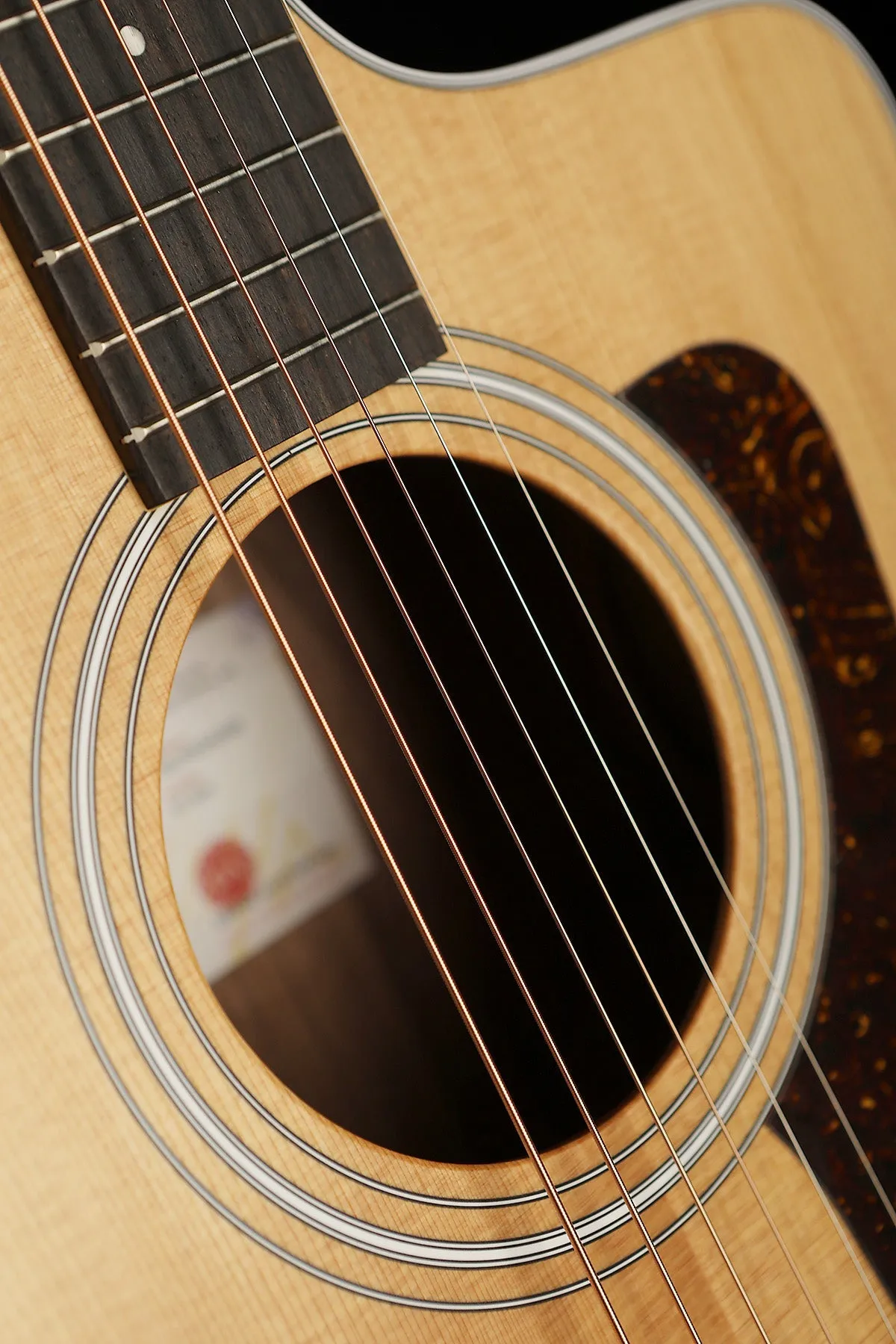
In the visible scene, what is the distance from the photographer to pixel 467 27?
54 cm

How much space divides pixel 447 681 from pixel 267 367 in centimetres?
19

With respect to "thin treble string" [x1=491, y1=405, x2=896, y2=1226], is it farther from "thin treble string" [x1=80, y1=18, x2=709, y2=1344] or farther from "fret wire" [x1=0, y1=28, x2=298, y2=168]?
"fret wire" [x1=0, y1=28, x2=298, y2=168]

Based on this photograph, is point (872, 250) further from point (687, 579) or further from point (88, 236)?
point (88, 236)

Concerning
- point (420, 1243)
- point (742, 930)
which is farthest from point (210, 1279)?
point (742, 930)

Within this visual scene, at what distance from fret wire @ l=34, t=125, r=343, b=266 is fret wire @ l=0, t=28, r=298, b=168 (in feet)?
0.11

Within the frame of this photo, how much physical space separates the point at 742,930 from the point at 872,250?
1.28 ft

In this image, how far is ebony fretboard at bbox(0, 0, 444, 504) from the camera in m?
0.41

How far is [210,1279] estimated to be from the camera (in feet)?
1.40

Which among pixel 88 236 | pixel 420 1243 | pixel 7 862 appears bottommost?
pixel 420 1243

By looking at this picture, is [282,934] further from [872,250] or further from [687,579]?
[872,250]

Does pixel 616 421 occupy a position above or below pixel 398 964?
above

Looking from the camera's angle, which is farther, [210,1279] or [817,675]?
[817,675]

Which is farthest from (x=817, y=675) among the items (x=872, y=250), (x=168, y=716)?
(x=168, y=716)

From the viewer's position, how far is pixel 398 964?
60 cm
